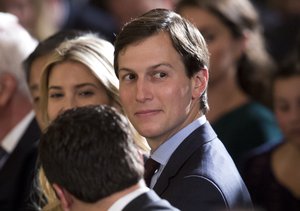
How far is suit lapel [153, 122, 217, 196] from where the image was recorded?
10.5 ft

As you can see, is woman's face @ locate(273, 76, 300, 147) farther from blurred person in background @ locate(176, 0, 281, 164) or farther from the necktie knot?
the necktie knot

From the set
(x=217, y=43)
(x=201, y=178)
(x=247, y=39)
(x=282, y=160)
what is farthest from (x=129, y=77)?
(x=247, y=39)

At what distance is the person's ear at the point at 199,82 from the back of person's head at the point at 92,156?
68cm

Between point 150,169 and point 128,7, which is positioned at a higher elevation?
point 150,169

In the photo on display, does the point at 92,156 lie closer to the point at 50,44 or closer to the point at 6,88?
the point at 50,44

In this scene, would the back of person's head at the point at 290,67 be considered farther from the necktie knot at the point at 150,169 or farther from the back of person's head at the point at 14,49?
the necktie knot at the point at 150,169

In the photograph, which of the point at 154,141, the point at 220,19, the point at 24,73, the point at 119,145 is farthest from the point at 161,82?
the point at 220,19

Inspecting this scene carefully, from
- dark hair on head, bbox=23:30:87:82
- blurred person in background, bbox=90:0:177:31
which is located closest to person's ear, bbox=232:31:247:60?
blurred person in background, bbox=90:0:177:31

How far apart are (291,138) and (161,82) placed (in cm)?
185

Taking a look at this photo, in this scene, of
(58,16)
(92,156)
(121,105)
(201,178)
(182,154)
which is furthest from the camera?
A: (58,16)

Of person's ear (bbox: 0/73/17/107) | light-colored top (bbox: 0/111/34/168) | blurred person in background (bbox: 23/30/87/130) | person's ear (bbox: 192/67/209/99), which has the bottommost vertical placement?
light-colored top (bbox: 0/111/34/168)

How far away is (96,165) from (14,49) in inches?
93.9

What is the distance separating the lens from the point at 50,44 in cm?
446

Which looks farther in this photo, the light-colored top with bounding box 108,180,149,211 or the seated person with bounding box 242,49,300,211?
the seated person with bounding box 242,49,300,211
